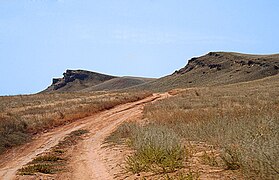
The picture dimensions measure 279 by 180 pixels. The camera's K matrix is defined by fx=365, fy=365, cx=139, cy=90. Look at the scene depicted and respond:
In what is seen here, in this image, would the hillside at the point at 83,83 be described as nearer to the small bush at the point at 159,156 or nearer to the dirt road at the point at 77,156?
the dirt road at the point at 77,156

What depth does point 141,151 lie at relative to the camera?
1023cm

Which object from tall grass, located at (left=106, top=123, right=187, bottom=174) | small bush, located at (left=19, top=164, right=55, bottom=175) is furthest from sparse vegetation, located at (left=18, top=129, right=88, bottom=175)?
tall grass, located at (left=106, top=123, right=187, bottom=174)

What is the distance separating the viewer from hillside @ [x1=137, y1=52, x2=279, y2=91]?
3733 inches

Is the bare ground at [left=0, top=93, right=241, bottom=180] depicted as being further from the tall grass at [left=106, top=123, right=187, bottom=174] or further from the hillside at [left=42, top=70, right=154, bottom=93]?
the hillside at [left=42, top=70, right=154, bottom=93]

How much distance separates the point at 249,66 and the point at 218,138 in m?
99.3

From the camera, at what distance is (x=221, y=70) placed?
11494cm

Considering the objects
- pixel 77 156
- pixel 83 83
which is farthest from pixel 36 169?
pixel 83 83

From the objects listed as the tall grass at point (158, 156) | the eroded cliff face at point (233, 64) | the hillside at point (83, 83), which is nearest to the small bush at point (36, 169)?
the tall grass at point (158, 156)

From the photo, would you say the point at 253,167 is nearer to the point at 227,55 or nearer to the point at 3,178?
the point at 3,178

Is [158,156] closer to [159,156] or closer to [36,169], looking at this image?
[159,156]

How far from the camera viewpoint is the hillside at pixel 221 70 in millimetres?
94812

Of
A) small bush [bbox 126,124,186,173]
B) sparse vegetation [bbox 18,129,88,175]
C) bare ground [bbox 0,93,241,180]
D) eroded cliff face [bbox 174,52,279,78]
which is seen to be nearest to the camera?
bare ground [bbox 0,93,241,180]

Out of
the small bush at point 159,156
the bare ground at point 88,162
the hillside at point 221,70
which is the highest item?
the hillside at point 221,70

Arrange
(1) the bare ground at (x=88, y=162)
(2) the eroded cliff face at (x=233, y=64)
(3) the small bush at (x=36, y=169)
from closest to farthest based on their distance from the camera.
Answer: (1) the bare ground at (x=88, y=162) < (3) the small bush at (x=36, y=169) < (2) the eroded cliff face at (x=233, y=64)
